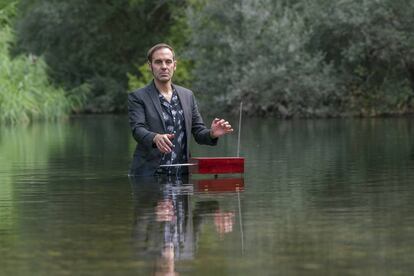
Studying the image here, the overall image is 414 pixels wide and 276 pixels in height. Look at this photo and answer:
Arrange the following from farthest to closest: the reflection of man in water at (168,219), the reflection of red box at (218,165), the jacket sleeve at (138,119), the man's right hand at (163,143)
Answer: the reflection of red box at (218,165)
the jacket sleeve at (138,119)
the man's right hand at (163,143)
the reflection of man in water at (168,219)

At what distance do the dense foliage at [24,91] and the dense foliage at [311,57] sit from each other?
18.6 ft

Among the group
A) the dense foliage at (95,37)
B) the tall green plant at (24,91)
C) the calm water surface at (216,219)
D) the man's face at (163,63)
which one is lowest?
the calm water surface at (216,219)

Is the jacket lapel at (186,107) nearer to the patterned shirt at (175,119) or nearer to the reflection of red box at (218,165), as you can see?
the patterned shirt at (175,119)

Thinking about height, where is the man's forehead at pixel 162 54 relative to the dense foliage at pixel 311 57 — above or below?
below

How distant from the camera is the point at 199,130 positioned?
45.1 ft

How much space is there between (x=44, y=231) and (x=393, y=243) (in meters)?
2.69

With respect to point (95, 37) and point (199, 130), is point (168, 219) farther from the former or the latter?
point (95, 37)

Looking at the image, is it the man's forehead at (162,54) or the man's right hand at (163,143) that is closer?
the man's right hand at (163,143)

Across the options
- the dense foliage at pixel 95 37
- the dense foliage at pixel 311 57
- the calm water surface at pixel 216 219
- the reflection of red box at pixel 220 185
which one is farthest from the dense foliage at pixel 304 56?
the reflection of red box at pixel 220 185

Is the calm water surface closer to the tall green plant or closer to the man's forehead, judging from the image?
the man's forehead

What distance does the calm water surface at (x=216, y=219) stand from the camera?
7632 mm

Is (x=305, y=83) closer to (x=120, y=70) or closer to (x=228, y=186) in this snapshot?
(x=120, y=70)

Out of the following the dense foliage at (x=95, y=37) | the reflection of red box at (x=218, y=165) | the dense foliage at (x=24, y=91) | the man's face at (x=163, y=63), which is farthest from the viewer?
the dense foliage at (x=95, y=37)

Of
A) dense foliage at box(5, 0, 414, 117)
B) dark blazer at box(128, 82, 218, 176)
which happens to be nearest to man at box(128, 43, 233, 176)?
dark blazer at box(128, 82, 218, 176)
